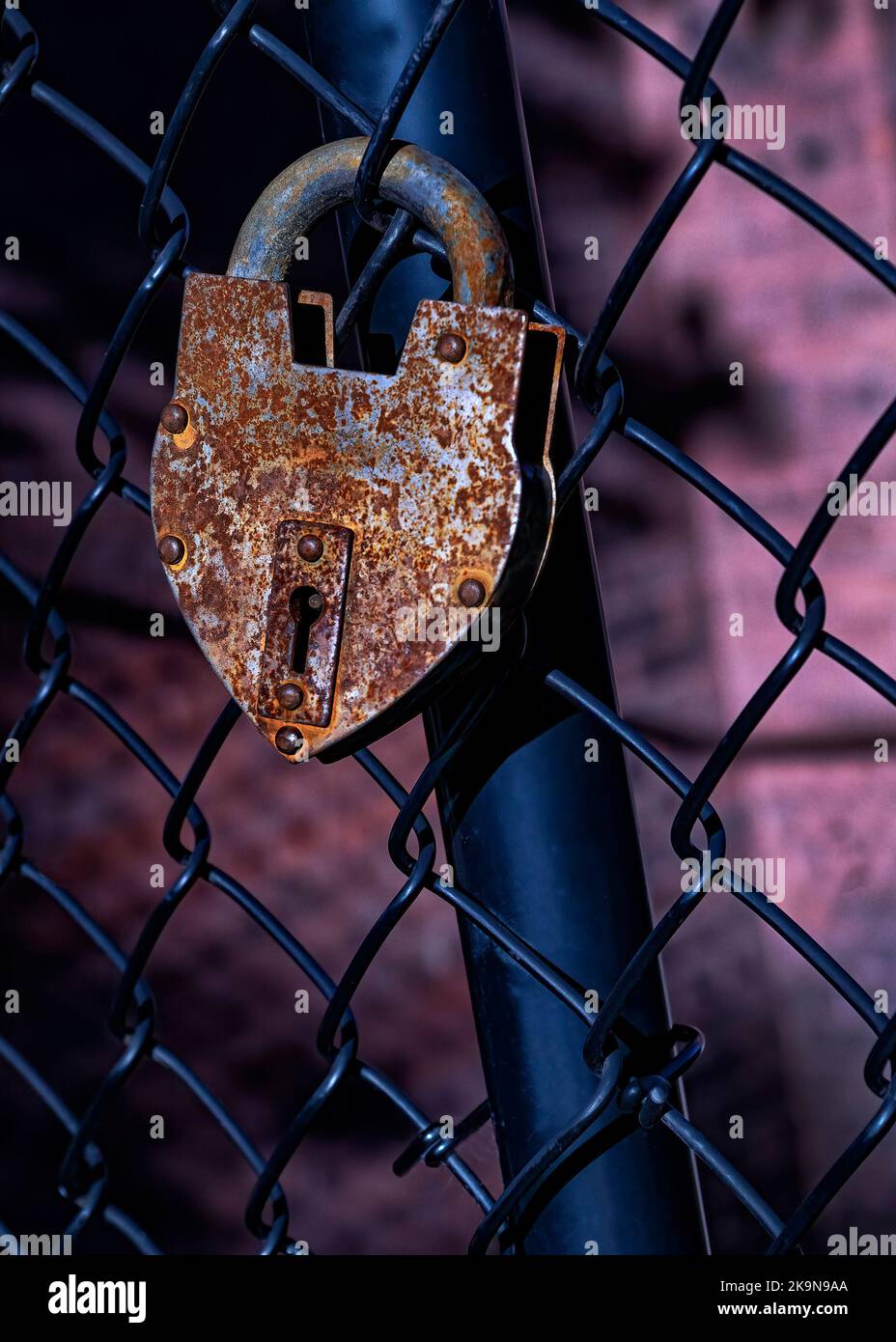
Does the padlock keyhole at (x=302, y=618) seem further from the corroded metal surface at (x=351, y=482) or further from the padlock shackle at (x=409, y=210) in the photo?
the padlock shackle at (x=409, y=210)

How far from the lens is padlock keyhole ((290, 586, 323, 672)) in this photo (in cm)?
50

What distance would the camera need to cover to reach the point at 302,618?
50 cm

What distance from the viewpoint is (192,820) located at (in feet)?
2.57

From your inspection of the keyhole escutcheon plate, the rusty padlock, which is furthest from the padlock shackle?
the keyhole escutcheon plate

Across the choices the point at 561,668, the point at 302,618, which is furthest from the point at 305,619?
the point at 561,668

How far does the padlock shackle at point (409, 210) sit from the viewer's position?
0.46 m

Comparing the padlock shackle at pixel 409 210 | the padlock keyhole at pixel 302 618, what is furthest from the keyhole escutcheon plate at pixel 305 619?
the padlock shackle at pixel 409 210

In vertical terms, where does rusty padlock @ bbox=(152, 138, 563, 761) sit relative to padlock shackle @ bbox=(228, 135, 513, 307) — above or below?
below

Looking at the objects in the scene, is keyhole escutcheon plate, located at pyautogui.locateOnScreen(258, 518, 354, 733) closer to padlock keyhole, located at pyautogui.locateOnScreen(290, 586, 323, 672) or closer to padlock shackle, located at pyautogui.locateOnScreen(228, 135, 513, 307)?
padlock keyhole, located at pyautogui.locateOnScreen(290, 586, 323, 672)

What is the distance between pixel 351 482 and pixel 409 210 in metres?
0.11

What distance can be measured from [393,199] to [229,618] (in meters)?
0.19

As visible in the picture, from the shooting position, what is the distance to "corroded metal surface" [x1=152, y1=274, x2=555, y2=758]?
1.49ft

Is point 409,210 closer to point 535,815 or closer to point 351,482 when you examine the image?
point 351,482
